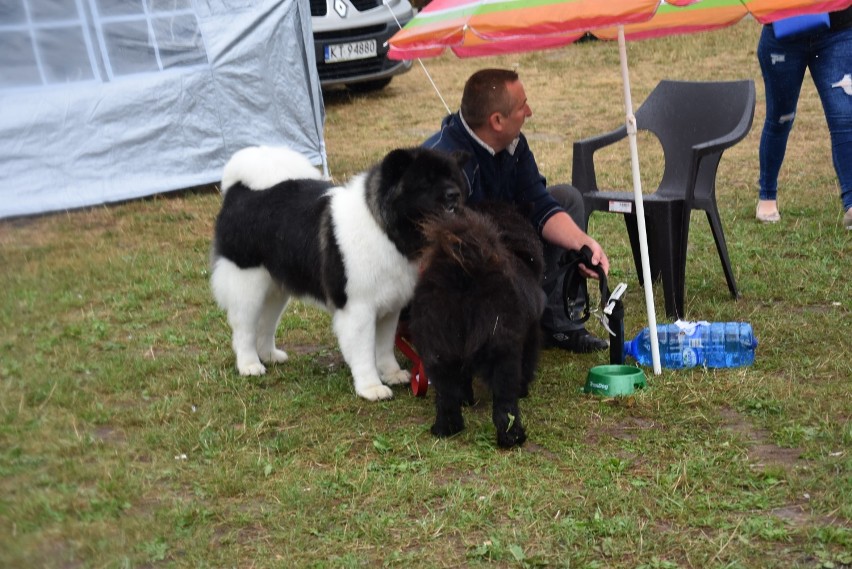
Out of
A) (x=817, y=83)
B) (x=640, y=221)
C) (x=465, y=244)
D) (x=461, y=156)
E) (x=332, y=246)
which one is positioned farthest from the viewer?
(x=817, y=83)

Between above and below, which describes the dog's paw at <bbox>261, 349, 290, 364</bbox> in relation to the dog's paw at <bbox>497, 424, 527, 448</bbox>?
below

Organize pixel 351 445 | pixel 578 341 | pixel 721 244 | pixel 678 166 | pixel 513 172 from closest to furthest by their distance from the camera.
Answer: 1. pixel 351 445
2. pixel 513 172
3. pixel 578 341
4. pixel 721 244
5. pixel 678 166

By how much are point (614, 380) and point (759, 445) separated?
28.0 inches

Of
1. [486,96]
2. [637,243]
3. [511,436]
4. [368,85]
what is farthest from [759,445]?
[368,85]

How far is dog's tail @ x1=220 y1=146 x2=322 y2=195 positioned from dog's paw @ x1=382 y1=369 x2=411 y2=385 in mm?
1073

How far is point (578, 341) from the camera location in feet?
16.3

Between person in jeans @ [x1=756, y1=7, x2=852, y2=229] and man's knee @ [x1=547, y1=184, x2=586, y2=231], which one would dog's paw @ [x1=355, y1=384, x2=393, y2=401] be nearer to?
man's knee @ [x1=547, y1=184, x2=586, y2=231]

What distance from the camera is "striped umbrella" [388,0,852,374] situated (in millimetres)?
3420

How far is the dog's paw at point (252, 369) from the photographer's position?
472 centimetres

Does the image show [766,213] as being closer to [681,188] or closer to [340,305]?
[681,188]

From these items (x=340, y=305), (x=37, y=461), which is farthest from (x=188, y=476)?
(x=37, y=461)

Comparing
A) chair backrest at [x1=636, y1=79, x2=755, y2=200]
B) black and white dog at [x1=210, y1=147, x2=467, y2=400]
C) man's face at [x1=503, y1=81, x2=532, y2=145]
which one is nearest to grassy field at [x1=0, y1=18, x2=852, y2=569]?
black and white dog at [x1=210, y1=147, x2=467, y2=400]

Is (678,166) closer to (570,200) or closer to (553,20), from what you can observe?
(570,200)

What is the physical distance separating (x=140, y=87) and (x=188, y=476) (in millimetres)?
5396
